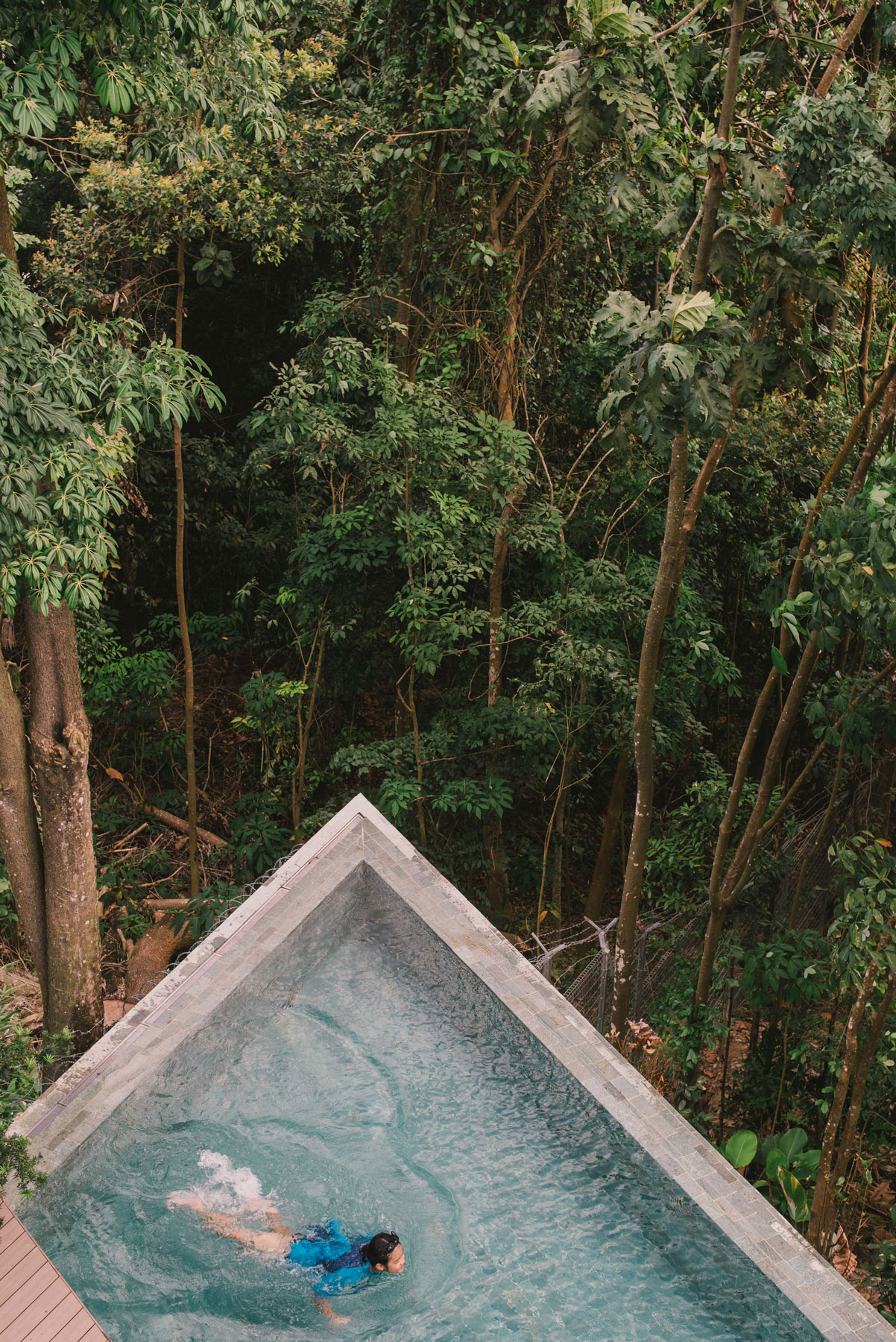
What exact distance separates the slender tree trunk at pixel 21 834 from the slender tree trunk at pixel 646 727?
3095 mm

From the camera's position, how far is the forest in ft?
12.6

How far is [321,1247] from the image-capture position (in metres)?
2.93

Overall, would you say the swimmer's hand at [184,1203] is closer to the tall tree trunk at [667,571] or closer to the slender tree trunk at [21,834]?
the tall tree trunk at [667,571]

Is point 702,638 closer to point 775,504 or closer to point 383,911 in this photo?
point 775,504

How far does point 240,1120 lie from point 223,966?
0.63m

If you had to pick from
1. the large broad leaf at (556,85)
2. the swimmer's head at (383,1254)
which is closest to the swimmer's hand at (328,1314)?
the swimmer's head at (383,1254)

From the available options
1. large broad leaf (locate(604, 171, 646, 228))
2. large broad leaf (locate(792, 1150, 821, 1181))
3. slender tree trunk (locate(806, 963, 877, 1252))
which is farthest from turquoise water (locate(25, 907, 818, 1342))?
large broad leaf (locate(604, 171, 646, 228))

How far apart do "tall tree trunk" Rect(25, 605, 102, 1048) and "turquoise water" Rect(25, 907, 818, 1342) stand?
2.10 metres

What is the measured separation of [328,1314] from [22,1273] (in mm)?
788

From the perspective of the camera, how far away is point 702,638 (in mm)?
5566

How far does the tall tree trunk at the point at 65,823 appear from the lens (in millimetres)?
5352

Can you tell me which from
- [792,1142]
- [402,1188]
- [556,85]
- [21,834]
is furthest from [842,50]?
[21,834]

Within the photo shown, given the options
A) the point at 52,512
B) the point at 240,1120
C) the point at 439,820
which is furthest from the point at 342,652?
the point at 240,1120

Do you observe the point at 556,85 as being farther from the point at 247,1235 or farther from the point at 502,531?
the point at 247,1235
